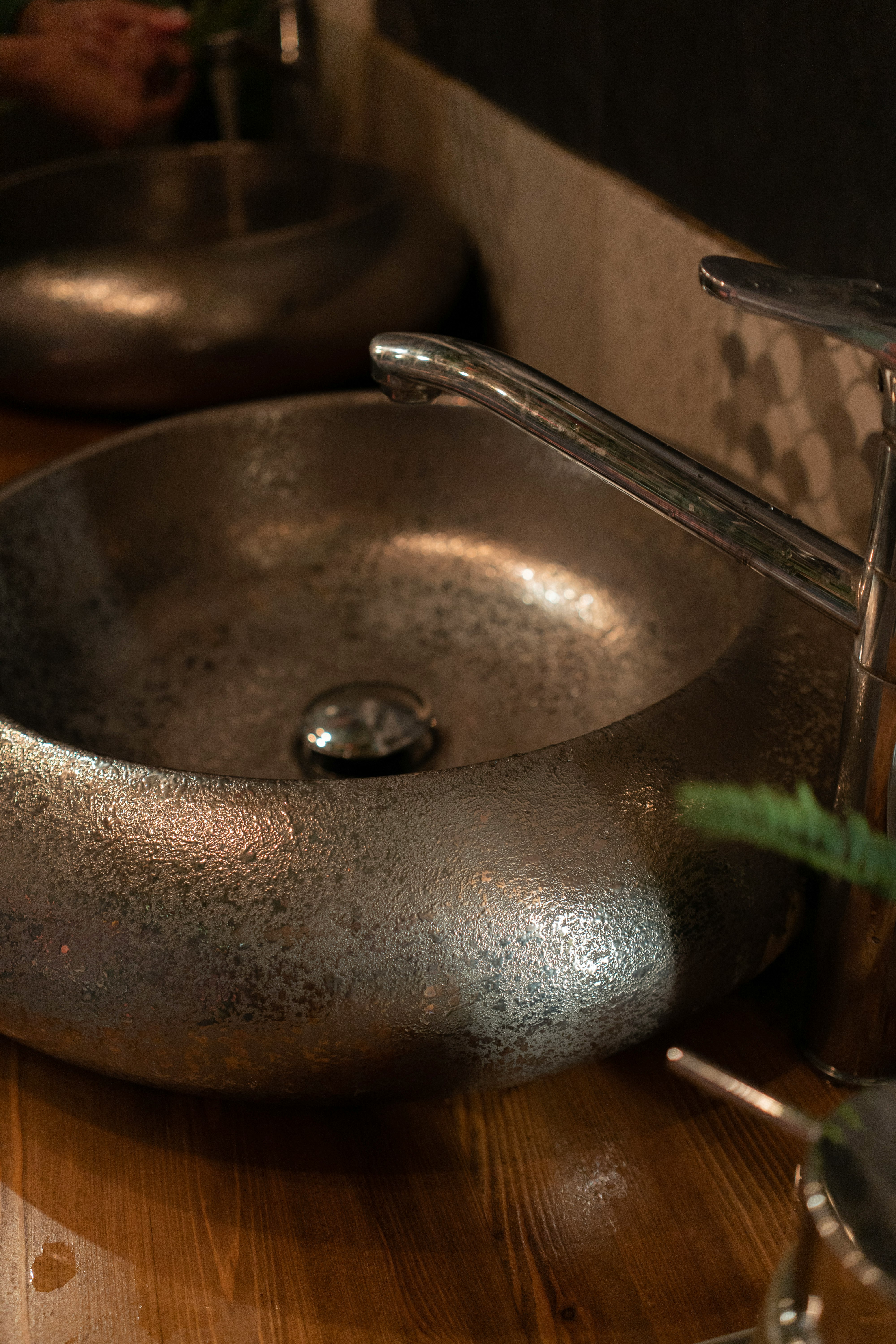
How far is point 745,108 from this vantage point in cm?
66

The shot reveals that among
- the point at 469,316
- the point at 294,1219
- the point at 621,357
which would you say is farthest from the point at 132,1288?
the point at 469,316

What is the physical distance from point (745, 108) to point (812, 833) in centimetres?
49

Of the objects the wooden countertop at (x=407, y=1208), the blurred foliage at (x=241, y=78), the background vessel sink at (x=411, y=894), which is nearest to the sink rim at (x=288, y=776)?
the background vessel sink at (x=411, y=894)

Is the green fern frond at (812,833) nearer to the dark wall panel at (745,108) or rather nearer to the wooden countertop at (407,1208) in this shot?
the wooden countertop at (407,1208)

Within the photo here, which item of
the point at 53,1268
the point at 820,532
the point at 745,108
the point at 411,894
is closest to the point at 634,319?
the point at 745,108

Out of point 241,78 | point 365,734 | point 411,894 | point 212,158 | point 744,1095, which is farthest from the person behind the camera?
point 241,78

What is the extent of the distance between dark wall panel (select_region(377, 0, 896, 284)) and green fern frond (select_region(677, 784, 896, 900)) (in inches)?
13.0

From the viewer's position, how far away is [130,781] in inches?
16.8

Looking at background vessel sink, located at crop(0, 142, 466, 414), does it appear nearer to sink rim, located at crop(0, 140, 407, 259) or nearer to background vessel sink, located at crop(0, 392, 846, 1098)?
sink rim, located at crop(0, 140, 407, 259)

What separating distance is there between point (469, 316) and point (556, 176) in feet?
0.82

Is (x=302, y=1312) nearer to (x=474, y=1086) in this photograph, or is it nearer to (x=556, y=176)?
(x=474, y=1086)

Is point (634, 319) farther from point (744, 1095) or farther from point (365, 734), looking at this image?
point (744, 1095)

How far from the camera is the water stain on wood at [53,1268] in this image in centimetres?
40

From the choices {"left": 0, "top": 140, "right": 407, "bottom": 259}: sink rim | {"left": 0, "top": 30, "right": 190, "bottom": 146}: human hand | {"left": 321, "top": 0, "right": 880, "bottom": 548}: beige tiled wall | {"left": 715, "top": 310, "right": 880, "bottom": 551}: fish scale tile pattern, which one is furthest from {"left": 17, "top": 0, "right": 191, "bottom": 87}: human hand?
{"left": 715, "top": 310, "right": 880, "bottom": 551}: fish scale tile pattern
